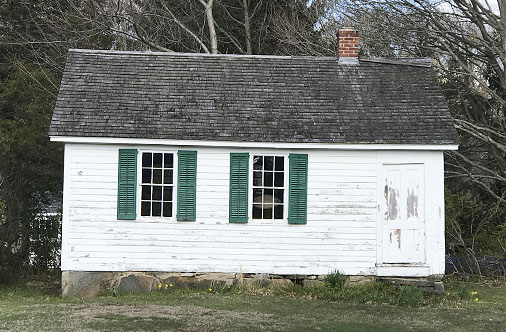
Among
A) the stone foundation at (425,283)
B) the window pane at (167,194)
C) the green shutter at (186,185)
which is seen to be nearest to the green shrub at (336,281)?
the stone foundation at (425,283)

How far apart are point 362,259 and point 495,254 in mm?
5474

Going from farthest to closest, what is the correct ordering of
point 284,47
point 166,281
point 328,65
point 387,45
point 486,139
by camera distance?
1. point 284,47
2. point 387,45
3. point 486,139
4. point 328,65
5. point 166,281

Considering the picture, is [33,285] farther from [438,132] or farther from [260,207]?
[438,132]

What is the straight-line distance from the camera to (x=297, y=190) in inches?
555

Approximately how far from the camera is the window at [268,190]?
1419 centimetres

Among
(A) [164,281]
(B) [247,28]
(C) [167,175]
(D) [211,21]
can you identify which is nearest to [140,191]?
(C) [167,175]

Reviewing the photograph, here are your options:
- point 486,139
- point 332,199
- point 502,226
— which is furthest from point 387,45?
point 332,199

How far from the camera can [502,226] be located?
17609mm

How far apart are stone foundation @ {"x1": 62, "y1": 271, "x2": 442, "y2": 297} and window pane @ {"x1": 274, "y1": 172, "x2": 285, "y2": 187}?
6.33 feet

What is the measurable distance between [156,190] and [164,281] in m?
1.90

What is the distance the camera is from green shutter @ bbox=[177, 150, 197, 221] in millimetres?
14000

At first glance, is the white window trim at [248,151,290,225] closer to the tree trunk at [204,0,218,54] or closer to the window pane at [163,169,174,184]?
the window pane at [163,169,174,184]

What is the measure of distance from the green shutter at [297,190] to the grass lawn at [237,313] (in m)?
1.63

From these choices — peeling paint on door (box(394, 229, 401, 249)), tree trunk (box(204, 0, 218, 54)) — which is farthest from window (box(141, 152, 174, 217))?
tree trunk (box(204, 0, 218, 54))
